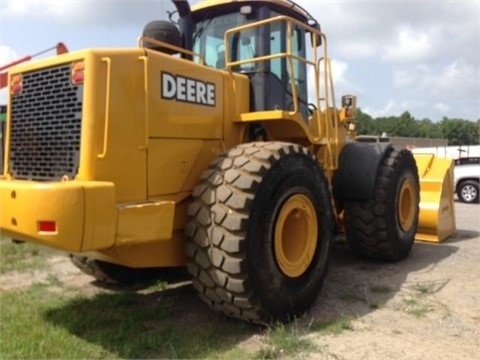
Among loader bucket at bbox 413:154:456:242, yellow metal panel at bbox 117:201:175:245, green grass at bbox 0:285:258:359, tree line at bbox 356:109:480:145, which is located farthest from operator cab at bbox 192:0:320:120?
tree line at bbox 356:109:480:145

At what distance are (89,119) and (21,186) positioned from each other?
0.62 meters

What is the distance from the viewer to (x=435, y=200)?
7.30m

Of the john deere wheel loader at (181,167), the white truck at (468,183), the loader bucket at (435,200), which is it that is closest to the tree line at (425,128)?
the white truck at (468,183)

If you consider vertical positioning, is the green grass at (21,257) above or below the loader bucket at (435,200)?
below

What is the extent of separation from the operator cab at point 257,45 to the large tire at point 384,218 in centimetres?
121

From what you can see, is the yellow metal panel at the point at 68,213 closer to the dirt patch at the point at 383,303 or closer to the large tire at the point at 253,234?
the large tire at the point at 253,234

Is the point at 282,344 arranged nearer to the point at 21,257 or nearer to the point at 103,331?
the point at 103,331

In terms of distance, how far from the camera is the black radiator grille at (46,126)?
3660mm

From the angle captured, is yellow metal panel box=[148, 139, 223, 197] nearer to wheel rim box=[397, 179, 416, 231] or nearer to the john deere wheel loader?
the john deere wheel loader

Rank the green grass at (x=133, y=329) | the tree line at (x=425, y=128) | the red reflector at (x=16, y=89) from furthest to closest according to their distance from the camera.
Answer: the tree line at (x=425, y=128), the red reflector at (x=16, y=89), the green grass at (x=133, y=329)

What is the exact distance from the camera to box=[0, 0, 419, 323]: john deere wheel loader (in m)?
3.48

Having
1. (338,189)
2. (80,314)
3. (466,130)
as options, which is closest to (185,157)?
(80,314)

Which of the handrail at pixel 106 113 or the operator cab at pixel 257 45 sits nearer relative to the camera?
the handrail at pixel 106 113

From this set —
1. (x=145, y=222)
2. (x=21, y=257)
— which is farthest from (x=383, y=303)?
(x=21, y=257)
